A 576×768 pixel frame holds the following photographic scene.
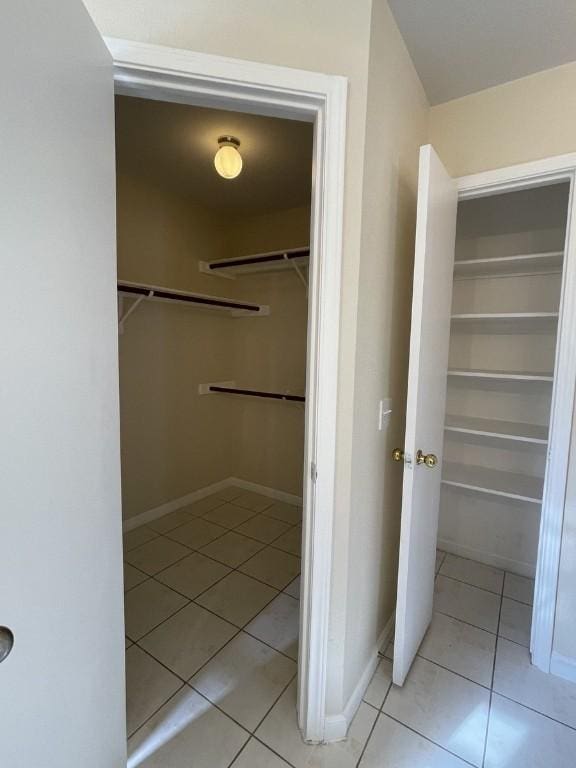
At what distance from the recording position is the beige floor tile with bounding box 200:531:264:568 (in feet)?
7.35

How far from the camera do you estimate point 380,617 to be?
5.24ft

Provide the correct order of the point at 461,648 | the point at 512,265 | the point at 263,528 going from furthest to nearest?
the point at 263,528 < the point at 512,265 < the point at 461,648

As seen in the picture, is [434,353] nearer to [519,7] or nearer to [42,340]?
[519,7]

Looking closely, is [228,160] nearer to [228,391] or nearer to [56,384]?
[56,384]

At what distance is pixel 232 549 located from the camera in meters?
2.35

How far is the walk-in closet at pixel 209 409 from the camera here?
4.96 feet

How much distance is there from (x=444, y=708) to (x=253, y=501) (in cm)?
193

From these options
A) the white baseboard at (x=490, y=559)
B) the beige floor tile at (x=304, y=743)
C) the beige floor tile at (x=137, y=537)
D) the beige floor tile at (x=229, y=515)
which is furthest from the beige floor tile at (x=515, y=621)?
the beige floor tile at (x=137, y=537)

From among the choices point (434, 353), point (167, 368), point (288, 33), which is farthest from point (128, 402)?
point (288, 33)

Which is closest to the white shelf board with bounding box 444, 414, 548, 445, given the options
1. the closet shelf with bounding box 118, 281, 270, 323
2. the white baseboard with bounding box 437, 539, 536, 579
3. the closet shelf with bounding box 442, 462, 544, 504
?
the closet shelf with bounding box 442, 462, 544, 504

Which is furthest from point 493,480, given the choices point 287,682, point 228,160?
point 228,160

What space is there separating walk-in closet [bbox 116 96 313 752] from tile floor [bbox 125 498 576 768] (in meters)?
0.01

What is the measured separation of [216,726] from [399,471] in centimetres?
117

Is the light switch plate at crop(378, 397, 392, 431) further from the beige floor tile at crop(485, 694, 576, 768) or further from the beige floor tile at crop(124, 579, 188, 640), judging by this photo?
the beige floor tile at crop(124, 579, 188, 640)
